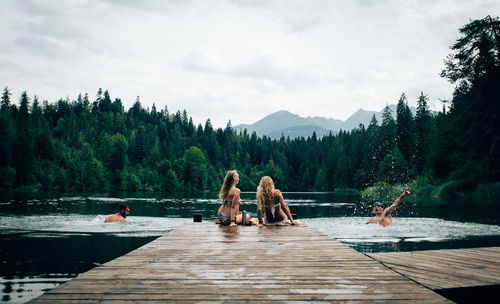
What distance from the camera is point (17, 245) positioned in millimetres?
16031

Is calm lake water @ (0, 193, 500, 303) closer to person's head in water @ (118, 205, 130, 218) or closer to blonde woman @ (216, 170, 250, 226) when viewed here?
person's head in water @ (118, 205, 130, 218)

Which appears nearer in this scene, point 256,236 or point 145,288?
point 145,288

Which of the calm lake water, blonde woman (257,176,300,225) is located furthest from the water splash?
blonde woman (257,176,300,225)

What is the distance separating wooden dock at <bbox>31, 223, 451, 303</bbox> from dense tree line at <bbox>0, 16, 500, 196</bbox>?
120 ft

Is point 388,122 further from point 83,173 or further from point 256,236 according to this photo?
point 256,236

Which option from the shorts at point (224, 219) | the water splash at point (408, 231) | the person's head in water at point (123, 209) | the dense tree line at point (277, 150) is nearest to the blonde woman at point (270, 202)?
the shorts at point (224, 219)

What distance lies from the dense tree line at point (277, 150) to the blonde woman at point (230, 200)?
3372 centimetres

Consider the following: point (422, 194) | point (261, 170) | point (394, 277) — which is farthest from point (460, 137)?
point (261, 170)

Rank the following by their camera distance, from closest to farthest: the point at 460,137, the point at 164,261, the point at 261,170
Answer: the point at 164,261 < the point at 460,137 < the point at 261,170

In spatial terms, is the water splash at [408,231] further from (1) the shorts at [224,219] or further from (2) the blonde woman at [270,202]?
(1) the shorts at [224,219]

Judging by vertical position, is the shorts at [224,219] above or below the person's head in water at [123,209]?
above

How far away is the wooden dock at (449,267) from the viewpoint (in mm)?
7172

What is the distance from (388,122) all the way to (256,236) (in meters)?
100

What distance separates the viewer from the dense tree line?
122 ft
